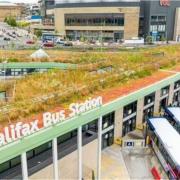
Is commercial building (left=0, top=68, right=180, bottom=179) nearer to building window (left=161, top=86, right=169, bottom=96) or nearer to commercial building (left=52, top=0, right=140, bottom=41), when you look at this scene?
building window (left=161, top=86, right=169, bottom=96)

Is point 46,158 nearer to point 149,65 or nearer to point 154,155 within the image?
point 154,155

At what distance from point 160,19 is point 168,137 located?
94051 millimetres

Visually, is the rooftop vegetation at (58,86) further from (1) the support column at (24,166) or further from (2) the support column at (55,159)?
(1) the support column at (24,166)

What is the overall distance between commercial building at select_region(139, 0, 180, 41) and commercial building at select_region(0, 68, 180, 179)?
82.4 m

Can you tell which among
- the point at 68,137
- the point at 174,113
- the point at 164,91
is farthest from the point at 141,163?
the point at 164,91

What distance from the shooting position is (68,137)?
26.6m

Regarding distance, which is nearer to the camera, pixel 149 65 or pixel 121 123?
pixel 121 123

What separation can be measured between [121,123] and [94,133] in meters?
8.68

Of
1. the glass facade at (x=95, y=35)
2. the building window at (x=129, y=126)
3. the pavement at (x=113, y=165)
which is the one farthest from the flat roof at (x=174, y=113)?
the glass facade at (x=95, y=35)

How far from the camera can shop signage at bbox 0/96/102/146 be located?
1898 centimetres

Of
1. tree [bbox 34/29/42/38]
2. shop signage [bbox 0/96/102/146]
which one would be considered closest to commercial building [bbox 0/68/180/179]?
shop signage [bbox 0/96/102/146]

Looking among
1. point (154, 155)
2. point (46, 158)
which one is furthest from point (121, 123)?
point (46, 158)

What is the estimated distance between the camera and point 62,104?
28141 millimetres

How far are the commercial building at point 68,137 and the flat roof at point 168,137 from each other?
412 centimetres
